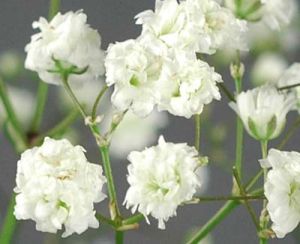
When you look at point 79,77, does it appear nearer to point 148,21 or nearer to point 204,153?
point 148,21

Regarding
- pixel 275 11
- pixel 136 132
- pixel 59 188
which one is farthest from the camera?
pixel 136 132

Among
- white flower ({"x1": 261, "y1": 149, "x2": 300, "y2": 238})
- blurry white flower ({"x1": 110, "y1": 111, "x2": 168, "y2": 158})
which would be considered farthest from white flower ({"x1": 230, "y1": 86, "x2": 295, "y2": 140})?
blurry white flower ({"x1": 110, "y1": 111, "x2": 168, "y2": 158})

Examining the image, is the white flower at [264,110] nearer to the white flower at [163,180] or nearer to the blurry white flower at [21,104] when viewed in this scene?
the white flower at [163,180]

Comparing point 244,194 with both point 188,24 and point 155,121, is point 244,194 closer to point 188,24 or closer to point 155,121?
point 188,24

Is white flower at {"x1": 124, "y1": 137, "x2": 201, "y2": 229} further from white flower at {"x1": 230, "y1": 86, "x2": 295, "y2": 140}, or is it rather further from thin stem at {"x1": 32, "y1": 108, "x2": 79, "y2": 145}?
thin stem at {"x1": 32, "y1": 108, "x2": 79, "y2": 145}

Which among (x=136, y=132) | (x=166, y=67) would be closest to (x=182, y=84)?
(x=166, y=67)

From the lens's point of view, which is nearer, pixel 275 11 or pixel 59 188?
pixel 59 188

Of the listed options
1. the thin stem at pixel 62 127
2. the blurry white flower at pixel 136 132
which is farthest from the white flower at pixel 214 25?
the blurry white flower at pixel 136 132
